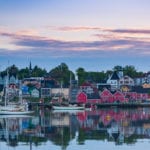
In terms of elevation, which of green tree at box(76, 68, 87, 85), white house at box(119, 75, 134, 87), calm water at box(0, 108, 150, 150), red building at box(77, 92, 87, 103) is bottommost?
calm water at box(0, 108, 150, 150)

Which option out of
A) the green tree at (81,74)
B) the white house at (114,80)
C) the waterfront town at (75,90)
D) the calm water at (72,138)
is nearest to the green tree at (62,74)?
the waterfront town at (75,90)

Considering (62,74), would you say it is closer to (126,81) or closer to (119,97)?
(126,81)

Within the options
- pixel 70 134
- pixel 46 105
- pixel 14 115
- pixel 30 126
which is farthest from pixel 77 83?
pixel 70 134

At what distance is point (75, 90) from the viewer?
3671 inches

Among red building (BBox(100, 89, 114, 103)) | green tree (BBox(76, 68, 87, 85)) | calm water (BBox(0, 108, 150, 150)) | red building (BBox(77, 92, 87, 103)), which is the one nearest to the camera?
calm water (BBox(0, 108, 150, 150))

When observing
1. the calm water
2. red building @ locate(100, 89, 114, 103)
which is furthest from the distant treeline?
the calm water

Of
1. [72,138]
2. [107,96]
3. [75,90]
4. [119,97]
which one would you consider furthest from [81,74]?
[72,138]

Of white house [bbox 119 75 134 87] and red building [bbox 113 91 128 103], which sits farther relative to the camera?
white house [bbox 119 75 134 87]

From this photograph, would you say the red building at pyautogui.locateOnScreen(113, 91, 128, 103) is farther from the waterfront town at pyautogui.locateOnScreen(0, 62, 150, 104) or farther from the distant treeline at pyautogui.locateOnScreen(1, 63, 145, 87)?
the distant treeline at pyautogui.locateOnScreen(1, 63, 145, 87)

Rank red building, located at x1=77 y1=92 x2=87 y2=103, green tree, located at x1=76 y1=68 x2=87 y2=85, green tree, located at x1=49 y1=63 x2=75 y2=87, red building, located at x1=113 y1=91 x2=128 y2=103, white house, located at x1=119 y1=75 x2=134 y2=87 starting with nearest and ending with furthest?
red building, located at x1=77 y1=92 x2=87 y2=103 < red building, located at x1=113 y1=91 x2=128 y2=103 < green tree, located at x1=49 y1=63 x2=75 y2=87 < white house, located at x1=119 y1=75 x2=134 y2=87 < green tree, located at x1=76 y1=68 x2=87 y2=85

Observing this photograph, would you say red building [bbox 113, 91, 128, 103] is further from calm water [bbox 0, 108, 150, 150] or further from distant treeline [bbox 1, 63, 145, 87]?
calm water [bbox 0, 108, 150, 150]

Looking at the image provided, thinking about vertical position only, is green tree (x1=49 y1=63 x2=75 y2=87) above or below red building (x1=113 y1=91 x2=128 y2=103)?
above

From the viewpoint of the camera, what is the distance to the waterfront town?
87.6 m

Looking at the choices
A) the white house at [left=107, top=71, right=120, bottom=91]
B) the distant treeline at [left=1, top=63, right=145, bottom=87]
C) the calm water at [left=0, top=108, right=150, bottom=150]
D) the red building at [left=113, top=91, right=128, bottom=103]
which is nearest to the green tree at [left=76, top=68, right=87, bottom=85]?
the distant treeline at [left=1, top=63, right=145, bottom=87]
